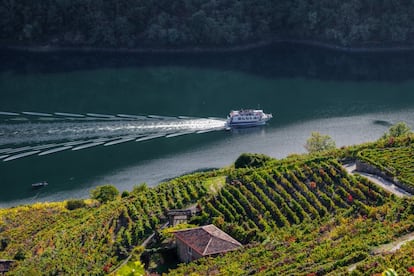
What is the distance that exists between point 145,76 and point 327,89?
29.4 m

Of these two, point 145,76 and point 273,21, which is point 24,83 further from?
point 273,21

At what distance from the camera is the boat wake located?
84.6 meters

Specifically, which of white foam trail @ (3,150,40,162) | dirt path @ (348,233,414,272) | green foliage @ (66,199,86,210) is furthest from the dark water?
dirt path @ (348,233,414,272)

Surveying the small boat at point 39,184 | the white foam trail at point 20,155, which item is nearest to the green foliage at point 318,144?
the small boat at point 39,184

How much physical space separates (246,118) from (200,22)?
130 feet

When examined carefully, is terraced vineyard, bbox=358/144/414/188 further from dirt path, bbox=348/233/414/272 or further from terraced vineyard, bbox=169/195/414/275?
dirt path, bbox=348/233/414/272

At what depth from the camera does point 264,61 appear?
117625mm

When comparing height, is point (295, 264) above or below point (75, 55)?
below

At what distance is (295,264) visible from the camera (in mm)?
45156

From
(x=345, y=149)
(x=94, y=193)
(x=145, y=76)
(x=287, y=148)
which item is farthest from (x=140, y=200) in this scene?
(x=145, y=76)

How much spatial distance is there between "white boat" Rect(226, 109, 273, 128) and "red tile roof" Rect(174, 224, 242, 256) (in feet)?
127

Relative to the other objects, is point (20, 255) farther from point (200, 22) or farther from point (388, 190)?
point (200, 22)

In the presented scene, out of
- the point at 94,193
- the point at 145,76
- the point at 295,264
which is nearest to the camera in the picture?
the point at 295,264

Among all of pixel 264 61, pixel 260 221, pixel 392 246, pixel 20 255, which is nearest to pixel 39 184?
pixel 20 255
